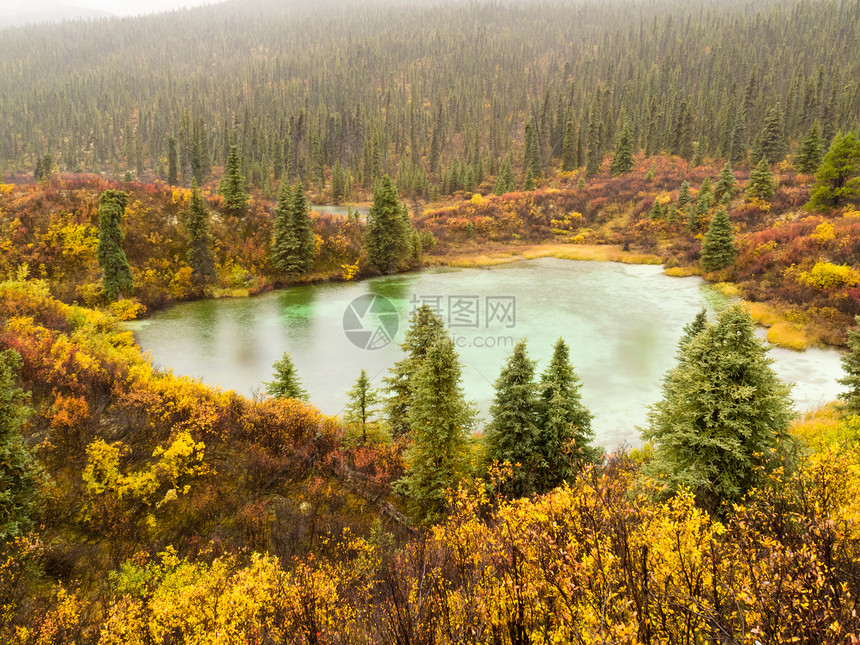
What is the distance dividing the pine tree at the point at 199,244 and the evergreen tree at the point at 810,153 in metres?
79.4

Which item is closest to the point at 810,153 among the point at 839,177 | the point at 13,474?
the point at 839,177

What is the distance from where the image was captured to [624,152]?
83250 millimetres

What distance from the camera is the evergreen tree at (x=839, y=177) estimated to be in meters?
43.7

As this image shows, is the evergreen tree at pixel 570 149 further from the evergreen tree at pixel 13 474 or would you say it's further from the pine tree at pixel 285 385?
the evergreen tree at pixel 13 474

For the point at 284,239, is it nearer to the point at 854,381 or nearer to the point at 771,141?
the point at 854,381

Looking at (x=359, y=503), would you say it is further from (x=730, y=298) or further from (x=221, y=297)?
(x=730, y=298)

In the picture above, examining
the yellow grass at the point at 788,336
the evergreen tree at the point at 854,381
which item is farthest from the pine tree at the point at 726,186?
the evergreen tree at the point at 854,381

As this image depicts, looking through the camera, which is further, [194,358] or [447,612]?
[194,358]

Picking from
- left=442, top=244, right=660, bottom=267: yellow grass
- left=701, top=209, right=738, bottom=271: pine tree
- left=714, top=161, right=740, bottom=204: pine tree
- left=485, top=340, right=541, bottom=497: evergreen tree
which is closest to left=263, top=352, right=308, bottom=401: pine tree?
left=485, top=340, right=541, bottom=497: evergreen tree

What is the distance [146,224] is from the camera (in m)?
41.1

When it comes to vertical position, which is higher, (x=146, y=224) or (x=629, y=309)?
(x=146, y=224)

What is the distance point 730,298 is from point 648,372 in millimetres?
19520

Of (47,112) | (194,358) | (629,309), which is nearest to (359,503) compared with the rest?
(194,358)

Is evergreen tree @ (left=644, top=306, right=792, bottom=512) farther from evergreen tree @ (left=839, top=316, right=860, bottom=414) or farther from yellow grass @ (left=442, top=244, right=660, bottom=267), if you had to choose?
yellow grass @ (left=442, top=244, right=660, bottom=267)
